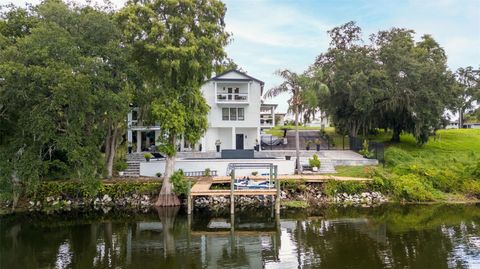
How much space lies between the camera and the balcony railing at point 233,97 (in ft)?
121

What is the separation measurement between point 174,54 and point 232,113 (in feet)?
51.7

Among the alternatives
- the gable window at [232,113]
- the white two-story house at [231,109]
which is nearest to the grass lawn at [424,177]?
the white two-story house at [231,109]

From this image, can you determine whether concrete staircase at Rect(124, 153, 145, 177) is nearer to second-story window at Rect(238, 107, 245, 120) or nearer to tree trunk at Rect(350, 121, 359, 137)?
second-story window at Rect(238, 107, 245, 120)

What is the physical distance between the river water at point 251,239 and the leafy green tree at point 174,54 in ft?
15.8

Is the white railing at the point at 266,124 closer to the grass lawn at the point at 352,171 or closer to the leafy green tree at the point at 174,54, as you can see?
the grass lawn at the point at 352,171

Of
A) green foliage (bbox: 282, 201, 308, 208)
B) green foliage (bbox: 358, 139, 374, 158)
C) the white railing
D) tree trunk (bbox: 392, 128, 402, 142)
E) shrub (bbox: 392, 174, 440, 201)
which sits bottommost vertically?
green foliage (bbox: 282, 201, 308, 208)

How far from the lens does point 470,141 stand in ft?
142

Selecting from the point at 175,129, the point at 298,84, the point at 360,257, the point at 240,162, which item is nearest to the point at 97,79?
the point at 175,129

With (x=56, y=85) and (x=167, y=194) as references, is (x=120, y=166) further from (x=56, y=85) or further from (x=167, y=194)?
(x=56, y=85)

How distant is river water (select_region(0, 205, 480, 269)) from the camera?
1402cm

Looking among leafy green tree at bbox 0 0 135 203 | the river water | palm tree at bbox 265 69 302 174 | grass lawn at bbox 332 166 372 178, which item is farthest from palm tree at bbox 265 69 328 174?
leafy green tree at bbox 0 0 135 203

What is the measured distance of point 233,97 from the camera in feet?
123

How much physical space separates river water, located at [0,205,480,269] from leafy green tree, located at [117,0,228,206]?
15.8 feet

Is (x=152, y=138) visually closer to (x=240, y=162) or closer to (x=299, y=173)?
(x=240, y=162)
